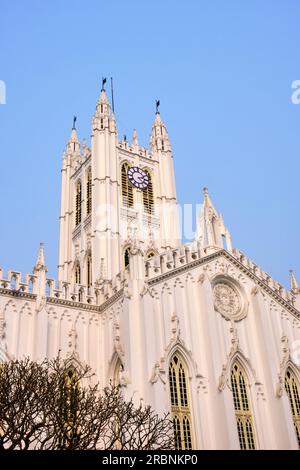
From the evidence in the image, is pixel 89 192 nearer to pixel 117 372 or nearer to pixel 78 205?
pixel 78 205

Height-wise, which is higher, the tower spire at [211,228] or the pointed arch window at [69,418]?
the tower spire at [211,228]

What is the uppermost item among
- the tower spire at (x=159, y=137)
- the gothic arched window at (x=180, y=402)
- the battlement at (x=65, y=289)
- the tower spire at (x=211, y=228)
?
the tower spire at (x=159, y=137)

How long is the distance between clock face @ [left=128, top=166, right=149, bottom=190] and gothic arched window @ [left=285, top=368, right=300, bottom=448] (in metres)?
27.1

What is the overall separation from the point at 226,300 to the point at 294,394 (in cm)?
827

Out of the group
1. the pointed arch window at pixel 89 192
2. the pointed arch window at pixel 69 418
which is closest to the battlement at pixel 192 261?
the pointed arch window at pixel 69 418

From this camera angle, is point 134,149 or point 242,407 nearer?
point 242,407

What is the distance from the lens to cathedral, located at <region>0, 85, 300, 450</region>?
30.5 metres

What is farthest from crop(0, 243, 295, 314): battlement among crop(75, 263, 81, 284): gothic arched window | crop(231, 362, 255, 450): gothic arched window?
crop(75, 263, 81, 284): gothic arched window

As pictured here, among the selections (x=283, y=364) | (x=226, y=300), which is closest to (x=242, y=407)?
(x=283, y=364)

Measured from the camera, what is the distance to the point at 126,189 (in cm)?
5456

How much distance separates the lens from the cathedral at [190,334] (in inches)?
1201

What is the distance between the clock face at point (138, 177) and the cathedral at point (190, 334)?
14823 millimetres

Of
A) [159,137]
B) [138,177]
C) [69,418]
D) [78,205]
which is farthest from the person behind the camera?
[159,137]

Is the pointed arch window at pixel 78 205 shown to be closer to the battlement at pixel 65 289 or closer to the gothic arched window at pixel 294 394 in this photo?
the battlement at pixel 65 289
